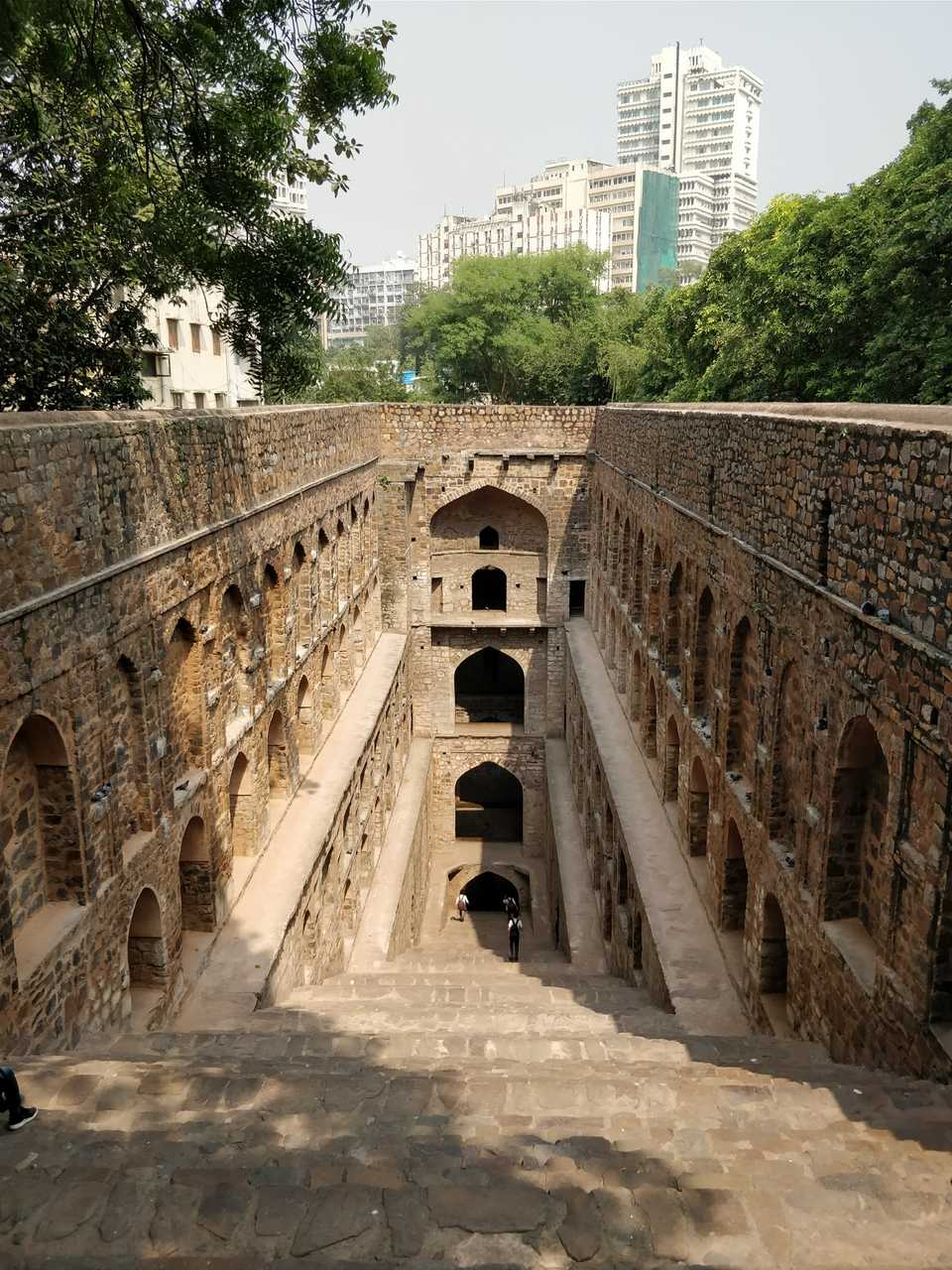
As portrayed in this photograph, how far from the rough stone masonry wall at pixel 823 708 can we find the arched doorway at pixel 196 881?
15.8ft

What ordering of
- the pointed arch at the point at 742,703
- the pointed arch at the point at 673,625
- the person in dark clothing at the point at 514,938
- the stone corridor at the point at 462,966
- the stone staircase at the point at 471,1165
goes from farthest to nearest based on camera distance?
1. the person in dark clothing at the point at 514,938
2. the pointed arch at the point at 673,625
3. the pointed arch at the point at 742,703
4. the stone corridor at the point at 462,966
5. the stone staircase at the point at 471,1165

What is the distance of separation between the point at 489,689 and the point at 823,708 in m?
20.9

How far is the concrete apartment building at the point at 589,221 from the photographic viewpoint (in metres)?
100

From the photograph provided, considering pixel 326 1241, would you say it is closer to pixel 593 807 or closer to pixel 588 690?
pixel 593 807

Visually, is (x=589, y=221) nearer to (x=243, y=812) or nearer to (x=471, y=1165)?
(x=243, y=812)

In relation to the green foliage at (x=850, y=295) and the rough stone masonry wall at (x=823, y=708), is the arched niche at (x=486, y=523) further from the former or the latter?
the rough stone masonry wall at (x=823, y=708)

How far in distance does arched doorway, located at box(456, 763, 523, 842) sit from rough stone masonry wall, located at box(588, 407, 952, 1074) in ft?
48.6

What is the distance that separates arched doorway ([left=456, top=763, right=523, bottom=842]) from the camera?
1068 inches

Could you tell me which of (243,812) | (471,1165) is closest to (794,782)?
(471,1165)

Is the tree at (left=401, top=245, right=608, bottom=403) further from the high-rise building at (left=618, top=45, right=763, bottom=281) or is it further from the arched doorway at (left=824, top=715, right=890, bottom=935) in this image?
the high-rise building at (left=618, top=45, right=763, bottom=281)

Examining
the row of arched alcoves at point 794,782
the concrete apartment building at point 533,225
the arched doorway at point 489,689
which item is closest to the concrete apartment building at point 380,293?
the concrete apartment building at point 533,225

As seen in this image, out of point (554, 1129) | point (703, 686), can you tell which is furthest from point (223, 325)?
point (554, 1129)

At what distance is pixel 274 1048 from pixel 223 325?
21.2ft

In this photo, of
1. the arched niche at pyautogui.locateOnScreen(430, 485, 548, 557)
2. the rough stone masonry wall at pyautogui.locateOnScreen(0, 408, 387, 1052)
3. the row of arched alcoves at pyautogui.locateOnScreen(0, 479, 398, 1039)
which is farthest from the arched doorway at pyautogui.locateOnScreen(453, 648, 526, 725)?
the rough stone masonry wall at pyautogui.locateOnScreen(0, 408, 387, 1052)
